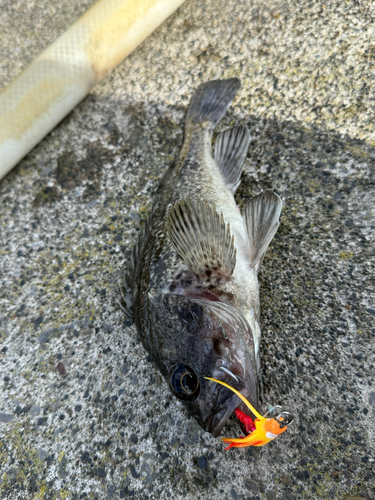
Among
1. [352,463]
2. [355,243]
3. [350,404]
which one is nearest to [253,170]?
[355,243]

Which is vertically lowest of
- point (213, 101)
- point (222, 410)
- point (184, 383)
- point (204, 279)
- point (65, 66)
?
point (222, 410)

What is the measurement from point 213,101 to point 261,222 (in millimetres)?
1168

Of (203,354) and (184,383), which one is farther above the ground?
(203,354)

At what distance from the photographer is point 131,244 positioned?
104 inches

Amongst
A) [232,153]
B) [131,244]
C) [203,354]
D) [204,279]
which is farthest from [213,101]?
[203,354]

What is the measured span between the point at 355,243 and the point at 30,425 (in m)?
2.55

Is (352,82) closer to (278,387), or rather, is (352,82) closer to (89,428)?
(278,387)

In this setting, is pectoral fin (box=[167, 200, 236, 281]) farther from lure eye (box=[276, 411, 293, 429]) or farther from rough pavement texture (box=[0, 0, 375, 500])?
lure eye (box=[276, 411, 293, 429])

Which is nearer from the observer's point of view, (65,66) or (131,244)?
(131,244)

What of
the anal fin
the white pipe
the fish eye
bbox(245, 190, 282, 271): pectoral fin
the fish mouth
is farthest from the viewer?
the white pipe

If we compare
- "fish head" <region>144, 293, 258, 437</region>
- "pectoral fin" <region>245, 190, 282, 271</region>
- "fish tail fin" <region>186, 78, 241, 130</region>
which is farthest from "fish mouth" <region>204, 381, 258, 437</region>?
"fish tail fin" <region>186, 78, 241, 130</region>

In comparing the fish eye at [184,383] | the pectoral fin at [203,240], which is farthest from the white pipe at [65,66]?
the fish eye at [184,383]

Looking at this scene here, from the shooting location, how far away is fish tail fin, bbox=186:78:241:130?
2605mm

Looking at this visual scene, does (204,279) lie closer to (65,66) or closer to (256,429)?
(256,429)
